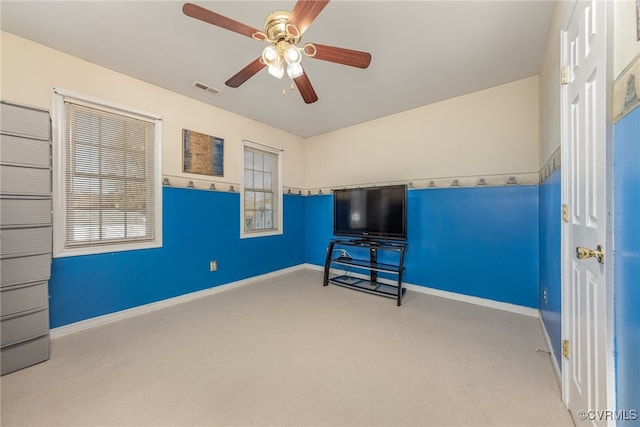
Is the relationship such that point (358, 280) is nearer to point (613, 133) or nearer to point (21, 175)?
point (613, 133)

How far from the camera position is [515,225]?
2.64m

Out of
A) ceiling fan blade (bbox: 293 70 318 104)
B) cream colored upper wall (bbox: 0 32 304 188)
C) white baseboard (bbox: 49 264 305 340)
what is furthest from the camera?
white baseboard (bbox: 49 264 305 340)

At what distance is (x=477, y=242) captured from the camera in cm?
287

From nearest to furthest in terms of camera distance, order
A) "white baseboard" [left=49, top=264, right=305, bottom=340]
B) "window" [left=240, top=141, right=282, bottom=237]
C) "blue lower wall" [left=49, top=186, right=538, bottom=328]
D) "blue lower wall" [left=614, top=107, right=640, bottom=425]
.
→ 1. "blue lower wall" [left=614, top=107, right=640, bottom=425]
2. "white baseboard" [left=49, top=264, right=305, bottom=340]
3. "blue lower wall" [left=49, top=186, right=538, bottom=328]
4. "window" [left=240, top=141, right=282, bottom=237]

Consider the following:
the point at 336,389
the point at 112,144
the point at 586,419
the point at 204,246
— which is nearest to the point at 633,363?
the point at 586,419

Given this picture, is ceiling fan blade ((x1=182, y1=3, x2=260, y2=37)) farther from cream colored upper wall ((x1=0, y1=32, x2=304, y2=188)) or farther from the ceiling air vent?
cream colored upper wall ((x1=0, y1=32, x2=304, y2=188))

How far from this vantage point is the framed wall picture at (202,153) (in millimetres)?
3044

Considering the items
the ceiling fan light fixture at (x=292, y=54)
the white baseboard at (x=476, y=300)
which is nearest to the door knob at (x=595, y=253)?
the ceiling fan light fixture at (x=292, y=54)

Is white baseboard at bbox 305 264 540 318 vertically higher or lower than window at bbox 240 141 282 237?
lower

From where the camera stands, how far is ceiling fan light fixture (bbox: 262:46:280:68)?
1.50 meters

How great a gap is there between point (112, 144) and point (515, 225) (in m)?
4.50

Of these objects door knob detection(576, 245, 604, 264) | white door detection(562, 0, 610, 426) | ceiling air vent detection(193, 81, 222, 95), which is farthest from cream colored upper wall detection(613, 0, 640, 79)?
ceiling air vent detection(193, 81, 222, 95)

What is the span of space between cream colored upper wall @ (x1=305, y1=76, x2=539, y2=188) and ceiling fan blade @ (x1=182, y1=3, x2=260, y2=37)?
2614 millimetres

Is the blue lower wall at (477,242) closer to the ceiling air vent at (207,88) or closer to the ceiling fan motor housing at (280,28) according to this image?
the ceiling fan motor housing at (280,28)
